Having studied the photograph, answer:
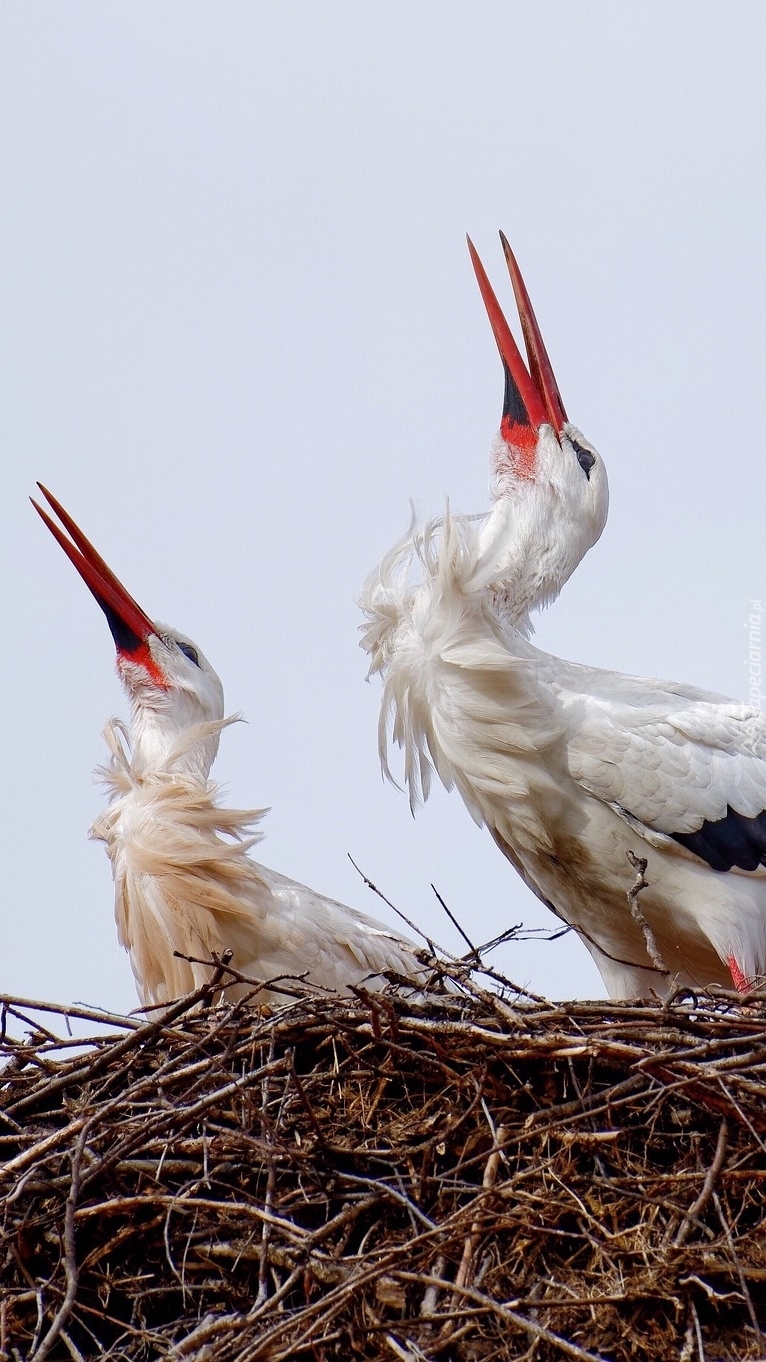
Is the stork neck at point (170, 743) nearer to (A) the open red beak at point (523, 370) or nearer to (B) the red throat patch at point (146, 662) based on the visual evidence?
(B) the red throat patch at point (146, 662)

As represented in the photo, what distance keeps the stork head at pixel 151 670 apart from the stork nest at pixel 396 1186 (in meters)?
1.55

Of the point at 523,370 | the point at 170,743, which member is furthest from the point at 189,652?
the point at 523,370

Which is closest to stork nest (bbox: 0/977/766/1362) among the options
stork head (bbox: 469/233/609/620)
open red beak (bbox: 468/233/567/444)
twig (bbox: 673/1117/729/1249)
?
twig (bbox: 673/1117/729/1249)

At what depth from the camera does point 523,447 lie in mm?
4453

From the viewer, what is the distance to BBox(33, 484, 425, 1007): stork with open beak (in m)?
4.12

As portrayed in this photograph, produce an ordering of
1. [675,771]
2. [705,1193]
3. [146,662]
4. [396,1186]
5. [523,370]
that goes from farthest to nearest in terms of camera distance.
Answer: [146,662], [523,370], [675,771], [396,1186], [705,1193]

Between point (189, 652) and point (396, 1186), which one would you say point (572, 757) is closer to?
point (396, 1186)

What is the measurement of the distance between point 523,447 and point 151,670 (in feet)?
3.94

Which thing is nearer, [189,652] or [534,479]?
[534,479]

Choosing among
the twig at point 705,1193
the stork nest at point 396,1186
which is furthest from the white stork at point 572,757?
the twig at point 705,1193

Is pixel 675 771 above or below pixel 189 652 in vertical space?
below

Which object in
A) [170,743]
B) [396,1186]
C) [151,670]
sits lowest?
[396,1186]

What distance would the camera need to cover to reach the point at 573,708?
399 centimetres

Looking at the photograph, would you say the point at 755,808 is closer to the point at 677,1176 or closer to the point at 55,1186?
the point at 677,1176
